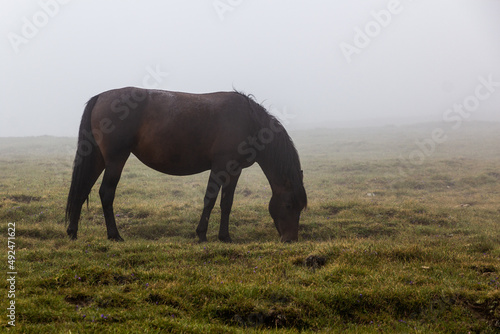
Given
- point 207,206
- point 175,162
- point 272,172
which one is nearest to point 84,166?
point 175,162

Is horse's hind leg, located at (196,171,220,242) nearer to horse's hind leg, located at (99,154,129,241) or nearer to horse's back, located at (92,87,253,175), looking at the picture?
horse's back, located at (92,87,253,175)

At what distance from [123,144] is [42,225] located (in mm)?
2778

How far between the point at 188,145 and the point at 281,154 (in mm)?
2042

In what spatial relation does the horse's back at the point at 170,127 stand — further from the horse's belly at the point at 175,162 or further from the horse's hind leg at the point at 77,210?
the horse's hind leg at the point at 77,210

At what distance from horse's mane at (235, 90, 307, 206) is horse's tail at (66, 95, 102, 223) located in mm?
3467

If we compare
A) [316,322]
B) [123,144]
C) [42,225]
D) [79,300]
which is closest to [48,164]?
[42,225]

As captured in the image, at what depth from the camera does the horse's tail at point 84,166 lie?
820 centimetres

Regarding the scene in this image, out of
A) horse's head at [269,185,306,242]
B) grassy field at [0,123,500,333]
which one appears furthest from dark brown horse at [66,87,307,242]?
grassy field at [0,123,500,333]

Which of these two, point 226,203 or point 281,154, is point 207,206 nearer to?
point 226,203

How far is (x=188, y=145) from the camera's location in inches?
335

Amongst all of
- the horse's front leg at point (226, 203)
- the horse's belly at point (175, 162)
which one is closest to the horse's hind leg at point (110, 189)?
the horse's belly at point (175, 162)

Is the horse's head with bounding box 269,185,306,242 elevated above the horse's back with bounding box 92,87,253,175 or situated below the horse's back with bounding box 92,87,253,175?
below

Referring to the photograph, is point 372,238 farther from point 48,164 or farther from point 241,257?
point 48,164

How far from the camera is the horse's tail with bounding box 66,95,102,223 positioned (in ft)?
26.9
